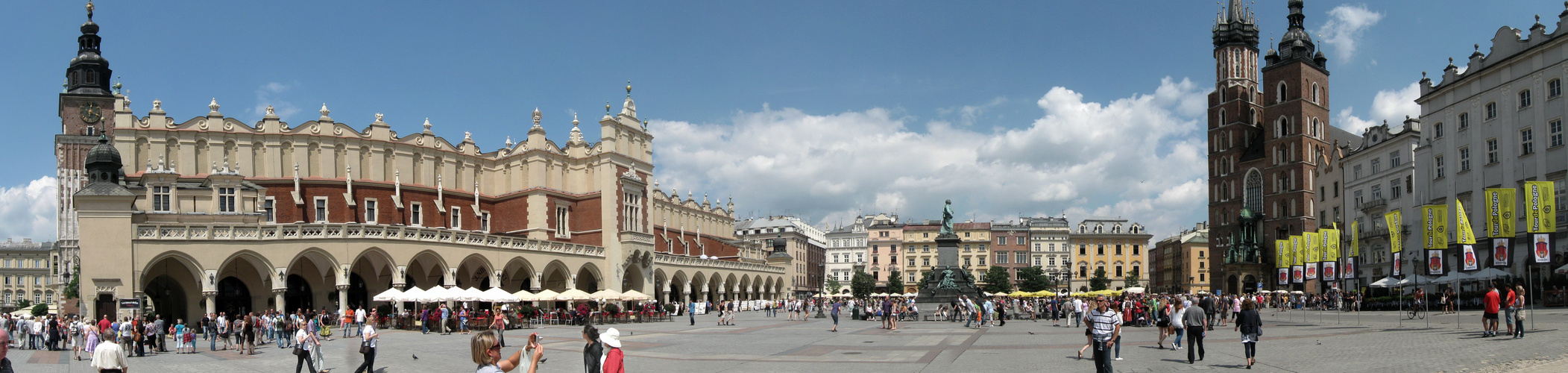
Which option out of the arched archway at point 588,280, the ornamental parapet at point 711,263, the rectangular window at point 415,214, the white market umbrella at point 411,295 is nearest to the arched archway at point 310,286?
the rectangular window at point 415,214

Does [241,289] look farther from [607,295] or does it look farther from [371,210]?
[607,295]

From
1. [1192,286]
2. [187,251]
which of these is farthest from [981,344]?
[1192,286]

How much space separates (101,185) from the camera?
38.0m

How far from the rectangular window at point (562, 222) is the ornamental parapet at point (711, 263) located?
20.6 feet

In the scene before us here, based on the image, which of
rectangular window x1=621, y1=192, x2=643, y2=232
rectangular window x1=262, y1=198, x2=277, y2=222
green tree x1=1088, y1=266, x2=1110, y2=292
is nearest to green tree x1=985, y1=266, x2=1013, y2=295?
green tree x1=1088, y1=266, x2=1110, y2=292

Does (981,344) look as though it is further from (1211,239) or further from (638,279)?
(1211,239)

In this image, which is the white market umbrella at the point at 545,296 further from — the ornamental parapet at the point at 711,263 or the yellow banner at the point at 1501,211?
the yellow banner at the point at 1501,211

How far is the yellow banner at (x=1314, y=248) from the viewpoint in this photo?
42250mm

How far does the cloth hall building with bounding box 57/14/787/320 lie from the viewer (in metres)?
39.9

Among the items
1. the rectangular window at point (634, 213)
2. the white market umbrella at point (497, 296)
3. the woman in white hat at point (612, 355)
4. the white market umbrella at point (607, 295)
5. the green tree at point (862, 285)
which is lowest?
the green tree at point (862, 285)

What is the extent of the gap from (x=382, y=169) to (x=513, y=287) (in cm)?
946

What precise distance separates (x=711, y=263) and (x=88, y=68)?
46618 millimetres

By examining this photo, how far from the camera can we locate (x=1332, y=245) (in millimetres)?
40938

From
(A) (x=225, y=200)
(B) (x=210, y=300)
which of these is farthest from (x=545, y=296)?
(A) (x=225, y=200)
